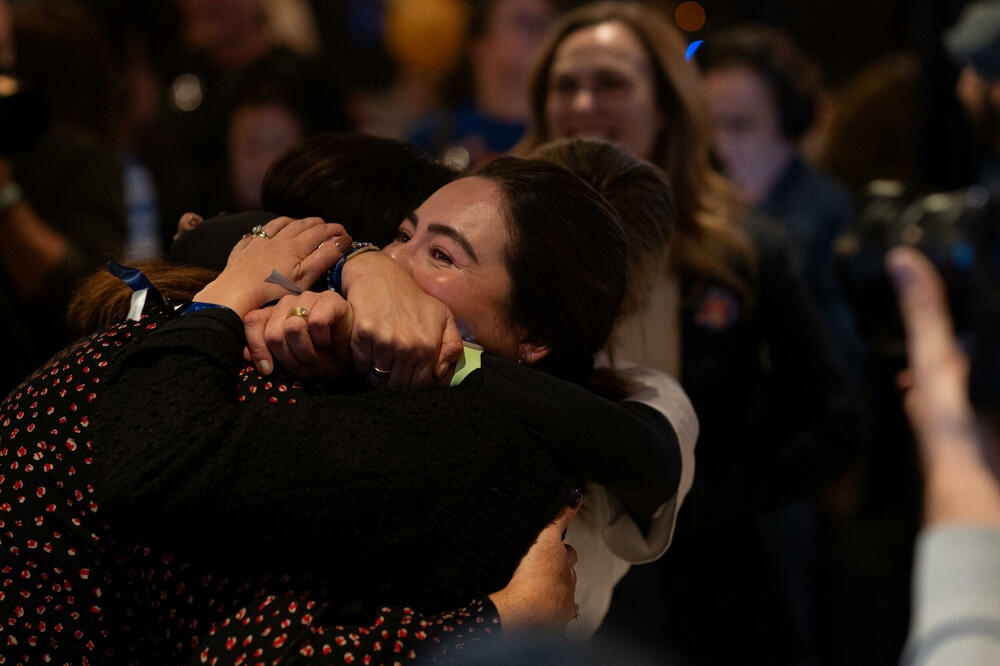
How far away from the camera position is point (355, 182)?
145 centimetres

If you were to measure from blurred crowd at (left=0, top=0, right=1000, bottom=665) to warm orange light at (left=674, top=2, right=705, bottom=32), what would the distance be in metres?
0.05

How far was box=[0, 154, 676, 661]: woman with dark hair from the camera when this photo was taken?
105 centimetres

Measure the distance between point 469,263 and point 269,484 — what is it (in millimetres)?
391

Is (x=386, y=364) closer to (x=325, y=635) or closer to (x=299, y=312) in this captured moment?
(x=299, y=312)

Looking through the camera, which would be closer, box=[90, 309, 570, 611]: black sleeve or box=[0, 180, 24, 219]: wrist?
box=[90, 309, 570, 611]: black sleeve

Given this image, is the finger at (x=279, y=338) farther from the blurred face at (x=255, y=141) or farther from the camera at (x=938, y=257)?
the blurred face at (x=255, y=141)

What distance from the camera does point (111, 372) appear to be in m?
1.11

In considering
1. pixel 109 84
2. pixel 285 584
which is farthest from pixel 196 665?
pixel 109 84

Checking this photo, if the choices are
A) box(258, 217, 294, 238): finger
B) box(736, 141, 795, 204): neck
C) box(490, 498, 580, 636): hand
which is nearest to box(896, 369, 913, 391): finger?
box(490, 498, 580, 636): hand

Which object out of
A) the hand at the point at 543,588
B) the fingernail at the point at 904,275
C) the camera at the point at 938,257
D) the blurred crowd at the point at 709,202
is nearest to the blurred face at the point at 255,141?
the blurred crowd at the point at 709,202

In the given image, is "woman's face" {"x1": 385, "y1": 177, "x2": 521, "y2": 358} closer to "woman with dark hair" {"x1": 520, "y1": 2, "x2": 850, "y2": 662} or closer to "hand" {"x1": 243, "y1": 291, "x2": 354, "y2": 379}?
"hand" {"x1": 243, "y1": 291, "x2": 354, "y2": 379}

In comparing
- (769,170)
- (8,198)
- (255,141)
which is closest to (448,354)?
(8,198)

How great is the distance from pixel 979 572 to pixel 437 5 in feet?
12.9

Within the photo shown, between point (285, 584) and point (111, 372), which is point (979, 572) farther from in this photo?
point (111, 372)
